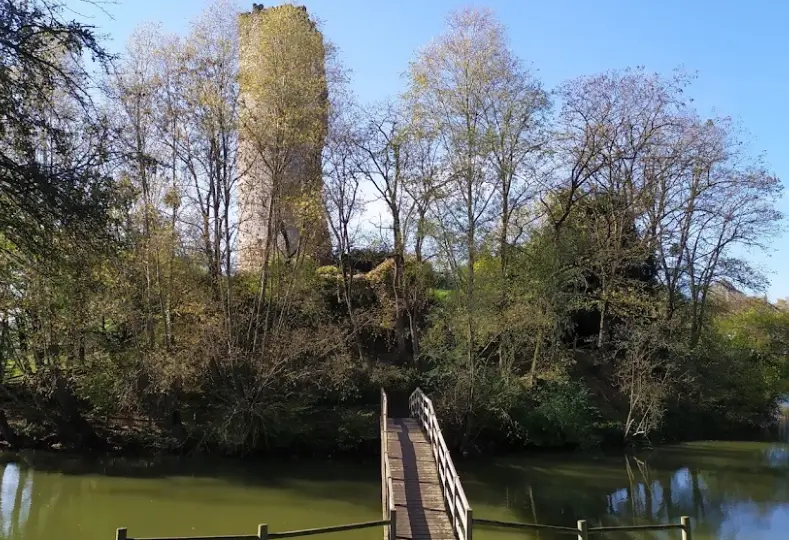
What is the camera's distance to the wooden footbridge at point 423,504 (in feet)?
26.6

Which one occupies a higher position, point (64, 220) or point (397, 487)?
point (64, 220)

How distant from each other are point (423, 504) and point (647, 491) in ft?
27.8

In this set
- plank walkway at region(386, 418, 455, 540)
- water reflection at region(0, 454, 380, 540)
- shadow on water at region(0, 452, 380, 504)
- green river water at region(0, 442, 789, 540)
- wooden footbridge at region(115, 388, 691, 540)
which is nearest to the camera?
wooden footbridge at region(115, 388, 691, 540)

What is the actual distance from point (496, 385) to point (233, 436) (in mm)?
7604

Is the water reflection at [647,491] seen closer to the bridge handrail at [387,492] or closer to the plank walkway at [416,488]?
the plank walkway at [416,488]

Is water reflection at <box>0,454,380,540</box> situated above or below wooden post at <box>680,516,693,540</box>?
below

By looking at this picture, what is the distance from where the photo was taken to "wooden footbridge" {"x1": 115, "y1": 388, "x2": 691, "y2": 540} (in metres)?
A: 8.10

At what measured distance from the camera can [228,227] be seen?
62.7 feet

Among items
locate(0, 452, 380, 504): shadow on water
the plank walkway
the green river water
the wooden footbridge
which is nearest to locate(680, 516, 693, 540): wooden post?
the wooden footbridge

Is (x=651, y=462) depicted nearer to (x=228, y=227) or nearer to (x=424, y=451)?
(x=424, y=451)

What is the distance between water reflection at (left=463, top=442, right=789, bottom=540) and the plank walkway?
5.61 ft

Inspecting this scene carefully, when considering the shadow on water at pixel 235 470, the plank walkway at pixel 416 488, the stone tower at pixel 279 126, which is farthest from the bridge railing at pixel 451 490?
the stone tower at pixel 279 126

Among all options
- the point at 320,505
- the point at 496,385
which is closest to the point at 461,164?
the point at 496,385

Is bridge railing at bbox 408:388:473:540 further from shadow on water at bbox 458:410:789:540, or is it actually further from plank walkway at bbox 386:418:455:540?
shadow on water at bbox 458:410:789:540
